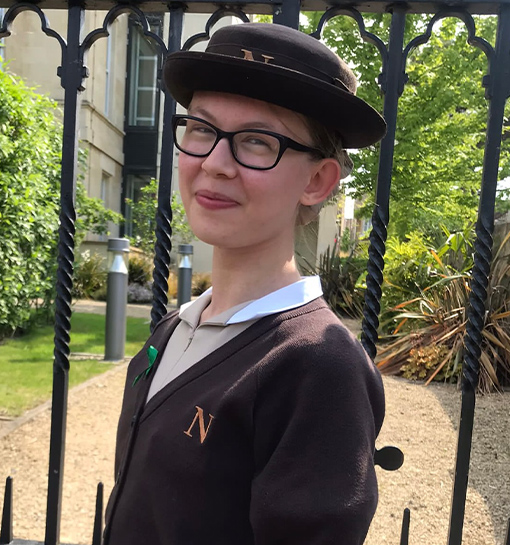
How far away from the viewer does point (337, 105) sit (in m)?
1.17

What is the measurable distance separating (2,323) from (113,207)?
34.4ft

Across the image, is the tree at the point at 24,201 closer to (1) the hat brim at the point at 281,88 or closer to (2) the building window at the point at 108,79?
(1) the hat brim at the point at 281,88

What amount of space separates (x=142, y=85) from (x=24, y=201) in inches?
509

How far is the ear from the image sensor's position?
1260 millimetres

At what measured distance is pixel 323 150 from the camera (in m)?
1.24

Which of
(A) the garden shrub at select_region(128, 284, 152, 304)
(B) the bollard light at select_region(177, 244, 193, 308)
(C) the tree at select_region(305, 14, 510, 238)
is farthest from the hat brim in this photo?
(A) the garden shrub at select_region(128, 284, 152, 304)

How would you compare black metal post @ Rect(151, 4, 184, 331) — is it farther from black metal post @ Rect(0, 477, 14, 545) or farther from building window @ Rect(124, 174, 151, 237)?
building window @ Rect(124, 174, 151, 237)

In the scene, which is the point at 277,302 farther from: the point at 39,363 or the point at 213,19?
the point at 39,363

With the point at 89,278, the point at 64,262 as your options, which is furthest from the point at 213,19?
the point at 89,278

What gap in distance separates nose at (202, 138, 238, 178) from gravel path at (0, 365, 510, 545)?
8.35 ft

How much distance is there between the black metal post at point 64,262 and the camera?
1778 mm

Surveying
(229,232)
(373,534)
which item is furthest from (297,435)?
(373,534)

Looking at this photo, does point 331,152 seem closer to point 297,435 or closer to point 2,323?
point 297,435

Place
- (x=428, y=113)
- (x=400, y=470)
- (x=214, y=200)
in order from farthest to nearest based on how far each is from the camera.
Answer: (x=428, y=113)
(x=400, y=470)
(x=214, y=200)
